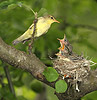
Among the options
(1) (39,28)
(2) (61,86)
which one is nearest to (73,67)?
(2) (61,86)

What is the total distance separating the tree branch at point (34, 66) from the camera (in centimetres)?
238

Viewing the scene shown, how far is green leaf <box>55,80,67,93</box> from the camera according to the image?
2404mm

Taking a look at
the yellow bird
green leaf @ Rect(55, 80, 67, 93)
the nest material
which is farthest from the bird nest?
the yellow bird

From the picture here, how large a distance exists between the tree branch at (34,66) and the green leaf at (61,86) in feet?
0.41

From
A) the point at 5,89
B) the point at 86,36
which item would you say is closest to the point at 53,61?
the point at 5,89

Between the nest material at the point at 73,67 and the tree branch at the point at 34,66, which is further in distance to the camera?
the nest material at the point at 73,67

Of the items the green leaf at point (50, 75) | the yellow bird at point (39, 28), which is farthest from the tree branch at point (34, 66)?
the yellow bird at point (39, 28)

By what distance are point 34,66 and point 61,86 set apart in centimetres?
36

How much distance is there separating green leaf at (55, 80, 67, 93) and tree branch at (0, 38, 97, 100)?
12 cm

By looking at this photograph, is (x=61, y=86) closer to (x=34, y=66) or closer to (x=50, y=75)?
(x=50, y=75)

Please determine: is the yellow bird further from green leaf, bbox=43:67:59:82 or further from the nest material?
the nest material

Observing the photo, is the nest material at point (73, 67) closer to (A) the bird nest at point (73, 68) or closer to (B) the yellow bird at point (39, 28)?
(A) the bird nest at point (73, 68)

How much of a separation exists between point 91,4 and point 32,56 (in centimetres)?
400

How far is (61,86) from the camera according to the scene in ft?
7.96
